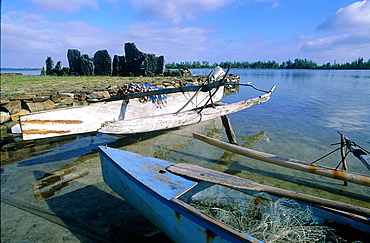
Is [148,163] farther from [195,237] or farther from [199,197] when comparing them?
[195,237]

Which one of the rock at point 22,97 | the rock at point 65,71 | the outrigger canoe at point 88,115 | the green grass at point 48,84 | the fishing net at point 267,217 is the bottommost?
the fishing net at point 267,217

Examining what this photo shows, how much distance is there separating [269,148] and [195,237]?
5.00m

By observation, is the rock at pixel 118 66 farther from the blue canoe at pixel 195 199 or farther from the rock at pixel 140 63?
the blue canoe at pixel 195 199

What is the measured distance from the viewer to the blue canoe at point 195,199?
198cm

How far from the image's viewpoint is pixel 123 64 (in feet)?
69.3

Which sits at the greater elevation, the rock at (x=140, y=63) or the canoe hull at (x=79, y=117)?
the rock at (x=140, y=63)

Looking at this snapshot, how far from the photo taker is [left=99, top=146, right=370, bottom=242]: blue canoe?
1984 millimetres

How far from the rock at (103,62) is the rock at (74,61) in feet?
7.17

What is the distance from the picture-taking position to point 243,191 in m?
2.90

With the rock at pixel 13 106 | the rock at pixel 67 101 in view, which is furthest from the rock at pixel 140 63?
the rock at pixel 13 106

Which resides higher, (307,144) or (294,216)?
(294,216)

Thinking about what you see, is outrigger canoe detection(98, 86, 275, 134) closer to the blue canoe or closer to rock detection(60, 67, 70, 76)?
the blue canoe

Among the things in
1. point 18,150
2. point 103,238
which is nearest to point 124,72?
point 18,150

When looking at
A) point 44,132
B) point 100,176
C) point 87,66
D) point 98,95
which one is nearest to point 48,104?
point 98,95
